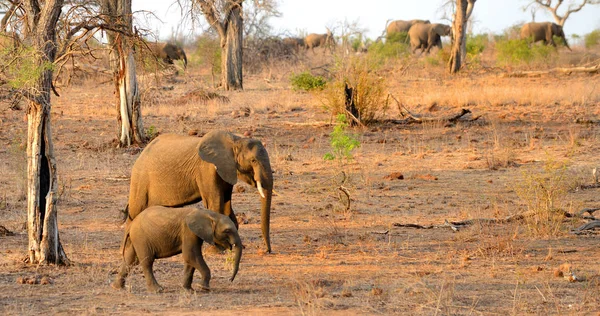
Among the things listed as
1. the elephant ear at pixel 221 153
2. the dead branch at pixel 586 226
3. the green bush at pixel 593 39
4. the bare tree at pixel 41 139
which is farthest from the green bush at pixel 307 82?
the green bush at pixel 593 39

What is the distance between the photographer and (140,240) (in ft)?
21.4

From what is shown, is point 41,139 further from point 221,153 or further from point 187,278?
point 187,278

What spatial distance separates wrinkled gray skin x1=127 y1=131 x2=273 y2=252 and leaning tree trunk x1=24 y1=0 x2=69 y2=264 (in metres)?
1.33

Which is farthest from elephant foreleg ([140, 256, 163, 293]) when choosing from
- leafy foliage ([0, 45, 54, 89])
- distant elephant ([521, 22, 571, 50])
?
distant elephant ([521, 22, 571, 50])

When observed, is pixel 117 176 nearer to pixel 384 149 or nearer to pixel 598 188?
pixel 384 149

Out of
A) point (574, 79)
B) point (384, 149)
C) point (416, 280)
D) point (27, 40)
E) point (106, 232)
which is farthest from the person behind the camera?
point (574, 79)

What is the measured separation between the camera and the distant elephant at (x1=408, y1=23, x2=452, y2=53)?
139ft

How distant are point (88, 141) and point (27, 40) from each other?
310 inches

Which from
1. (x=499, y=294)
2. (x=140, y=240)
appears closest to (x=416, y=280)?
(x=499, y=294)

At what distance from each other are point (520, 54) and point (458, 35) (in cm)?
312

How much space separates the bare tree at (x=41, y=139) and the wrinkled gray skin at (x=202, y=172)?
52.3 inches

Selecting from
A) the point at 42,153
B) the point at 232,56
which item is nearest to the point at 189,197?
the point at 42,153

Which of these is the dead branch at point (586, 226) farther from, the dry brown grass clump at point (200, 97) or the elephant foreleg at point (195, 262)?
the dry brown grass clump at point (200, 97)

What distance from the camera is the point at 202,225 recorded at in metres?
6.31
